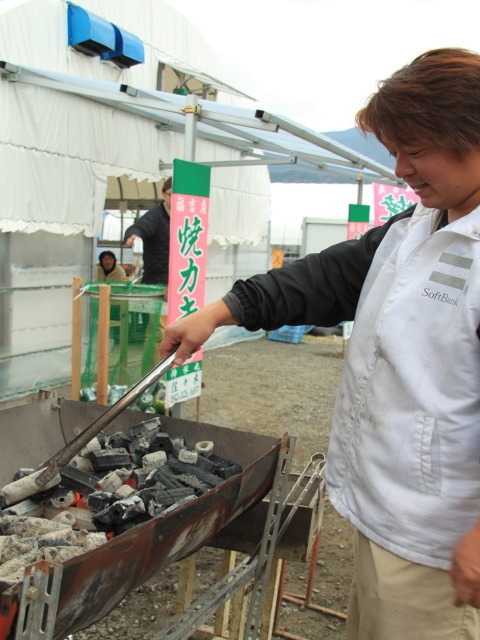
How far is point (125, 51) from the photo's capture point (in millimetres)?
6797

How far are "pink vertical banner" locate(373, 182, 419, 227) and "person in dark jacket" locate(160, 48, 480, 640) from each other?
7.56m

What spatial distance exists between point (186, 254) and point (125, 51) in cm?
334

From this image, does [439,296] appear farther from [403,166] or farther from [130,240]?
[130,240]

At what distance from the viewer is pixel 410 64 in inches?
62.0

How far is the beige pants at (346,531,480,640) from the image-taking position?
159 cm

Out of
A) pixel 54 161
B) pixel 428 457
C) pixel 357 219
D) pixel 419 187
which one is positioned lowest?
pixel 428 457

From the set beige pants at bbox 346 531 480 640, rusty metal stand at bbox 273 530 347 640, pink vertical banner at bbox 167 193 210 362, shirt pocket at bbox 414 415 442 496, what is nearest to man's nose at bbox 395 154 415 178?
shirt pocket at bbox 414 415 442 496

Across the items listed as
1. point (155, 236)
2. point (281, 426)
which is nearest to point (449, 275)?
point (155, 236)

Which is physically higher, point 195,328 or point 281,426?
point 195,328

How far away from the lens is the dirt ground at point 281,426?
10.7 feet

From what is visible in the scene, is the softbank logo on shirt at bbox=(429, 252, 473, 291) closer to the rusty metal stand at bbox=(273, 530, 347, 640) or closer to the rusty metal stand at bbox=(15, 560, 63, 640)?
the rusty metal stand at bbox=(15, 560, 63, 640)

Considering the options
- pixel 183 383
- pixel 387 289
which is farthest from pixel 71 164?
pixel 387 289

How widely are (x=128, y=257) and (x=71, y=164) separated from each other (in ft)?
34.7

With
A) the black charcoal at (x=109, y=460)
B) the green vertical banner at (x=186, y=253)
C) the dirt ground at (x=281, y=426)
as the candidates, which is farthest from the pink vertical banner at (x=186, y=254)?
the black charcoal at (x=109, y=460)
